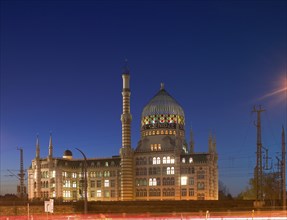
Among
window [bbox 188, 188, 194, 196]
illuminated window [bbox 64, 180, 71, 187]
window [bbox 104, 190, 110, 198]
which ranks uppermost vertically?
illuminated window [bbox 64, 180, 71, 187]

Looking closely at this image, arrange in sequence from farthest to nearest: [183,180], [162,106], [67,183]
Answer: [67,183] < [162,106] < [183,180]

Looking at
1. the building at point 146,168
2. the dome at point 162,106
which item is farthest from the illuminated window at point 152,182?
the dome at point 162,106

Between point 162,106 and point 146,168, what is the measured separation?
15.7 metres

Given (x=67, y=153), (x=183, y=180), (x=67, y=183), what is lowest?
(x=67, y=183)

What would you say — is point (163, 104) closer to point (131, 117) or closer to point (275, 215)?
point (131, 117)

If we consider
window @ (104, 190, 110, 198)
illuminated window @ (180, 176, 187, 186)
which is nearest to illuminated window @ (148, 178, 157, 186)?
illuminated window @ (180, 176, 187, 186)

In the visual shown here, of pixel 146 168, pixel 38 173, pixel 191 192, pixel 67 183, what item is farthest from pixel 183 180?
pixel 38 173

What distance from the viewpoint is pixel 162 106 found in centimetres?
12556

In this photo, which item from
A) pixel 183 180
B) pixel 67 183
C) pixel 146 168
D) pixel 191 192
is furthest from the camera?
pixel 67 183

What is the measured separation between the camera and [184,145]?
127312 mm

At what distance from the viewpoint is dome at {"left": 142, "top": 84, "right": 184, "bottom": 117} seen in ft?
411

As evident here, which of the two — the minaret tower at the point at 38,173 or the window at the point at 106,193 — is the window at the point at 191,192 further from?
the minaret tower at the point at 38,173

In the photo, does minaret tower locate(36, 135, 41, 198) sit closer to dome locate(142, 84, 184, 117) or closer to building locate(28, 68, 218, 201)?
building locate(28, 68, 218, 201)

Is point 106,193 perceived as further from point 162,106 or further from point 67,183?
point 162,106
